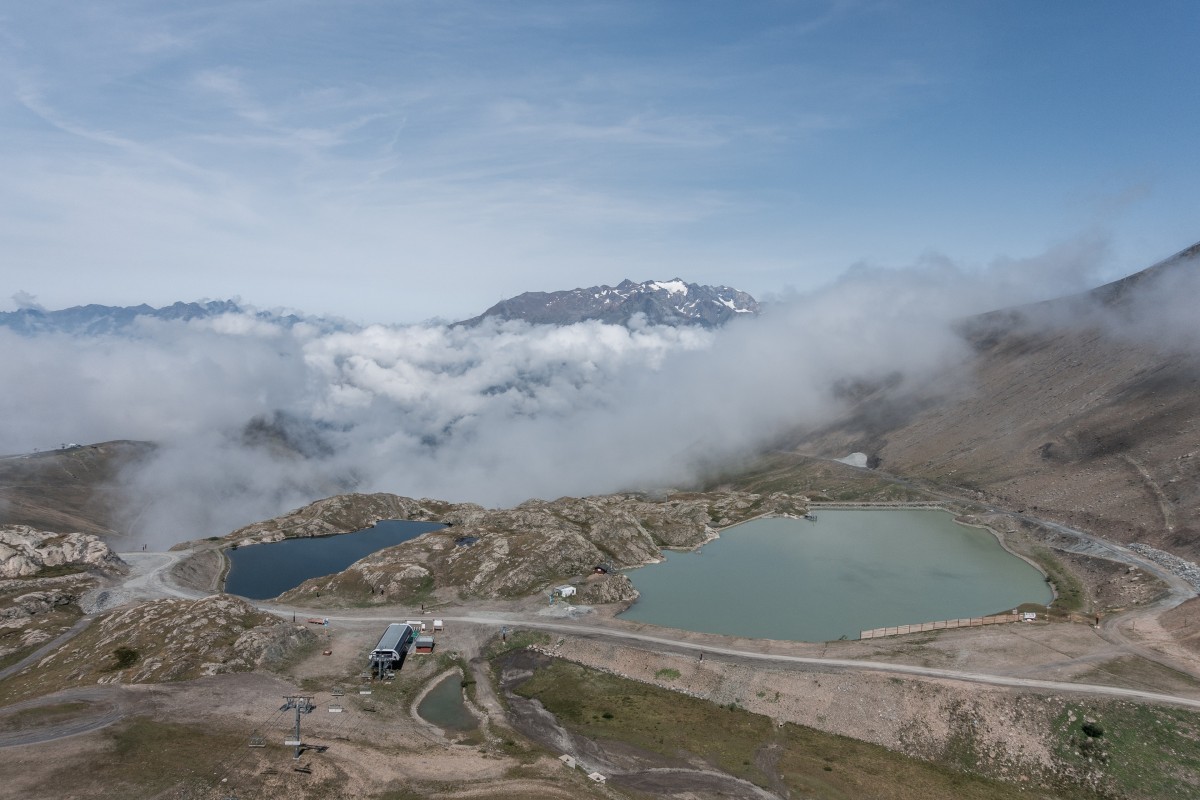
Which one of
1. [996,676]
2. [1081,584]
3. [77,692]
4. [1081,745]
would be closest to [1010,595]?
[1081,584]

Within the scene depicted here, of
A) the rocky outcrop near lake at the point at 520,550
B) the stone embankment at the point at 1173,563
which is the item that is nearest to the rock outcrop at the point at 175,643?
the rocky outcrop near lake at the point at 520,550

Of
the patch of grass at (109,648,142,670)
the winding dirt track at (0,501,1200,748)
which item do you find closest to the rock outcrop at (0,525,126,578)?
the winding dirt track at (0,501,1200,748)

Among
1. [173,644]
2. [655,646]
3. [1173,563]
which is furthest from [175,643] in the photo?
[1173,563]

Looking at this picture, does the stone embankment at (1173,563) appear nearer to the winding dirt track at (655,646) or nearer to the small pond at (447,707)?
the winding dirt track at (655,646)

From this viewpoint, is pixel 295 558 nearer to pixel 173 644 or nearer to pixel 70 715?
pixel 173 644

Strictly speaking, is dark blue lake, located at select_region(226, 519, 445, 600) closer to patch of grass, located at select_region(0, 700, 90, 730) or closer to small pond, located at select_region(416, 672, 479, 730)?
patch of grass, located at select_region(0, 700, 90, 730)

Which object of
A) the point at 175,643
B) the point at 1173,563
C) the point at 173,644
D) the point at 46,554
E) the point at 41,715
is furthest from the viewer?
the point at 46,554
